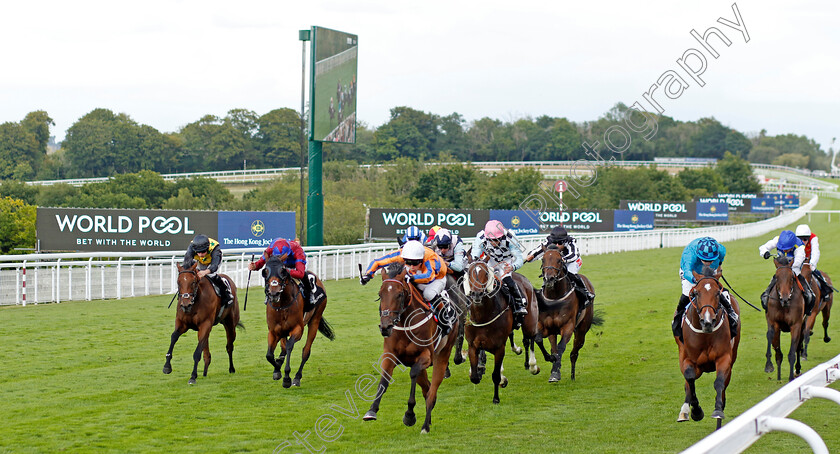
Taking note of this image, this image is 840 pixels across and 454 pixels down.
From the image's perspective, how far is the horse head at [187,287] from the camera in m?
8.63

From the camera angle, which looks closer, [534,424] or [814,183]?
[534,424]

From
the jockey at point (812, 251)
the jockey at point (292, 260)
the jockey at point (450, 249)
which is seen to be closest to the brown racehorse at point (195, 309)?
the jockey at point (292, 260)

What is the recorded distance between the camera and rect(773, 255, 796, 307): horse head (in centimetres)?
893

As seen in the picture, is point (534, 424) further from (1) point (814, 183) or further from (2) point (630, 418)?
(1) point (814, 183)

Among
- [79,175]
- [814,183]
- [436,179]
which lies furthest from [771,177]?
[79,175]

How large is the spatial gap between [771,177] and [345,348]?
101420mm

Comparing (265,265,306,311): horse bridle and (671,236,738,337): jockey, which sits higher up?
(671,236,738,337): jockey

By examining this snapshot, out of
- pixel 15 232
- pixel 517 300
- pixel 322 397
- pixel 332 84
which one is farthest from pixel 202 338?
pixel 15 232

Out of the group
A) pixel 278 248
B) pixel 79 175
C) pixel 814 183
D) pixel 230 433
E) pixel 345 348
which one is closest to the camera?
pixel 230 433

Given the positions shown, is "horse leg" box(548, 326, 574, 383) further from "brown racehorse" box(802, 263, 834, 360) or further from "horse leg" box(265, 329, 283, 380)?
"brown racehorse" box(802, 263, 834, 360)

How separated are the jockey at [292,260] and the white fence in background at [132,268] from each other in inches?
297

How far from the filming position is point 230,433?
6.55 metres

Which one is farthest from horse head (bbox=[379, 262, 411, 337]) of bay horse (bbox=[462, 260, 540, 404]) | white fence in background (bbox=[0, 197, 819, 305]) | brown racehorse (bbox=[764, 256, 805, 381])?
white fence in background (bbox=[0, 197, 819, 305])

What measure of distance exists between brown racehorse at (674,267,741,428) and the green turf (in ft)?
1.11
